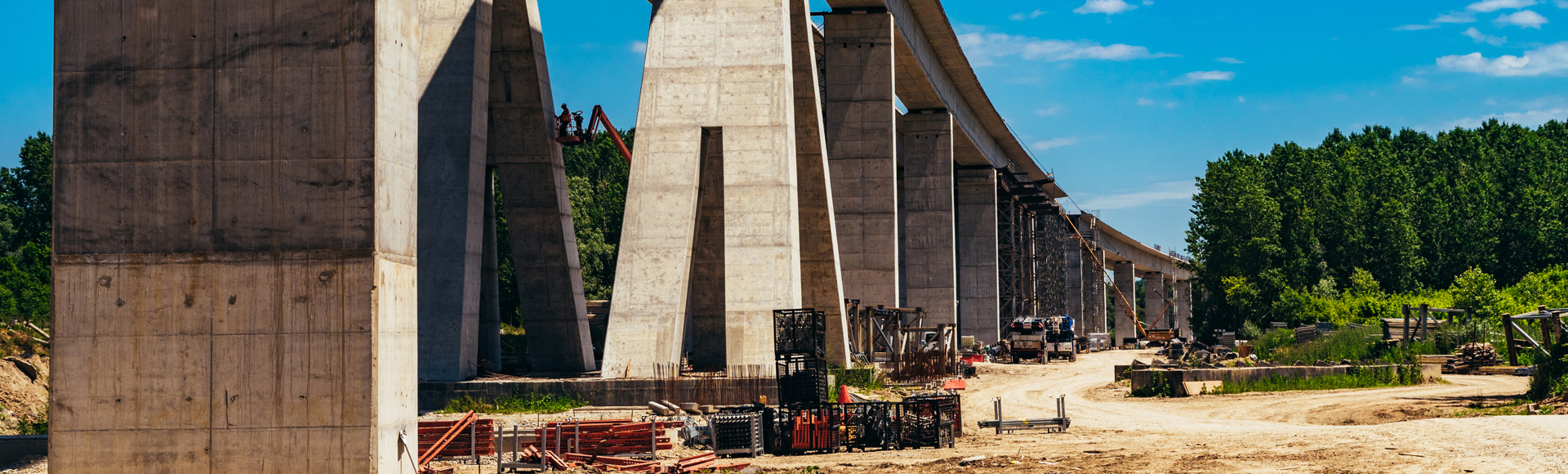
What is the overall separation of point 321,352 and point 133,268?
2043 mm

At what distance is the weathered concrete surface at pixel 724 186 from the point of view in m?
24.4

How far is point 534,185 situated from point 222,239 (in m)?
17.9

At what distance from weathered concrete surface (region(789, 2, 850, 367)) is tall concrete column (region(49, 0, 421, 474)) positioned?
61.9ft

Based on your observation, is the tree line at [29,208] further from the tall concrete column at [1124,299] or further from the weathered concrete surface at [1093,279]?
the tall concrete column at [1124,299]

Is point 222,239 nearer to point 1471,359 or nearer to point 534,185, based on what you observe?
point 534,185

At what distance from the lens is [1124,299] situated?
106812mm

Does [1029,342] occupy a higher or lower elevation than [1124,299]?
lower

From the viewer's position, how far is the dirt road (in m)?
15.6

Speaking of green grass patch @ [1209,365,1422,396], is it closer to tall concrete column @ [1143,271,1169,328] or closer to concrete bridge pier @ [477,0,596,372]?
concrete bridge pier @ [477,0,596,372]

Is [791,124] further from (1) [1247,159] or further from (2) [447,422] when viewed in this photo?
(1) [1247,159]

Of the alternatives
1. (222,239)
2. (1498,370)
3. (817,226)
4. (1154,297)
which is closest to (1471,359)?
(1498,370)

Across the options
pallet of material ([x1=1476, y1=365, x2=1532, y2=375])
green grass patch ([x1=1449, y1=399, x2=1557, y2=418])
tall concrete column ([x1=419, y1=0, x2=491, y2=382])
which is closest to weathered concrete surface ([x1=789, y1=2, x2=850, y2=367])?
tall concrete column ([x1=419, y1=0, x2=491, y2=382])

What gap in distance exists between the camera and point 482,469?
1605cm

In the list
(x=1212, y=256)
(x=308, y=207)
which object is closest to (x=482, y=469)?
(x=308, y=207)
